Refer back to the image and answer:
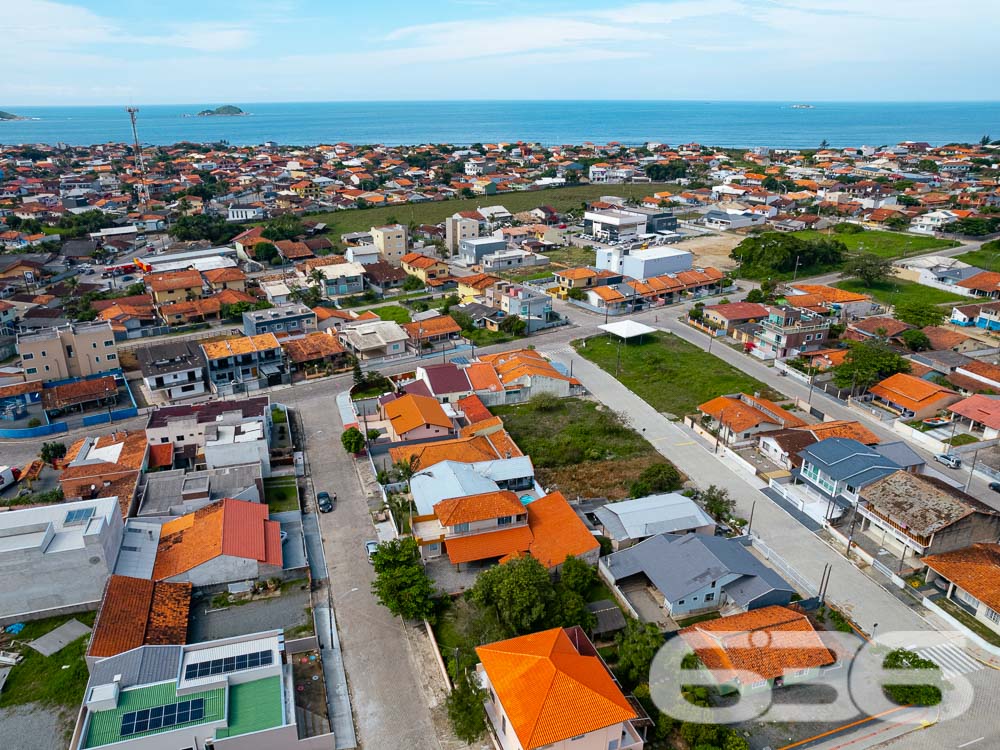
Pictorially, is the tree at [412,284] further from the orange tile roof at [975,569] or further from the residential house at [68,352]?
the orange tile roof at [975,569]

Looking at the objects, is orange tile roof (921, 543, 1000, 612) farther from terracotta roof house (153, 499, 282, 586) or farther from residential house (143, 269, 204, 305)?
residential house (143, 269, 204, 305)

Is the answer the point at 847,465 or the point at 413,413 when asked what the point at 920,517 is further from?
the point at 413,413

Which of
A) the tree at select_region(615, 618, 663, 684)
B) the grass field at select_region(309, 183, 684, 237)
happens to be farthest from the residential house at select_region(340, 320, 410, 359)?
the grass field at select_region(309, 183, 684, 237)

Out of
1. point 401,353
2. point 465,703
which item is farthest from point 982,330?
point 465,703

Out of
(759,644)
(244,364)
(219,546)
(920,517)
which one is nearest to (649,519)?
Result: (759,644)

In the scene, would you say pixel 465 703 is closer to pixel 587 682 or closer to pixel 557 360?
pixel 587 682

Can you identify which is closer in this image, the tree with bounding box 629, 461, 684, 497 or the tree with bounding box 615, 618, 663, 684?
the tree with bounding box 615, 618, 663, 684

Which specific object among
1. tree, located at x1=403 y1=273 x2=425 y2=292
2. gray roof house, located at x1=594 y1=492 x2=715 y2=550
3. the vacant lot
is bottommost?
the vacant lot
